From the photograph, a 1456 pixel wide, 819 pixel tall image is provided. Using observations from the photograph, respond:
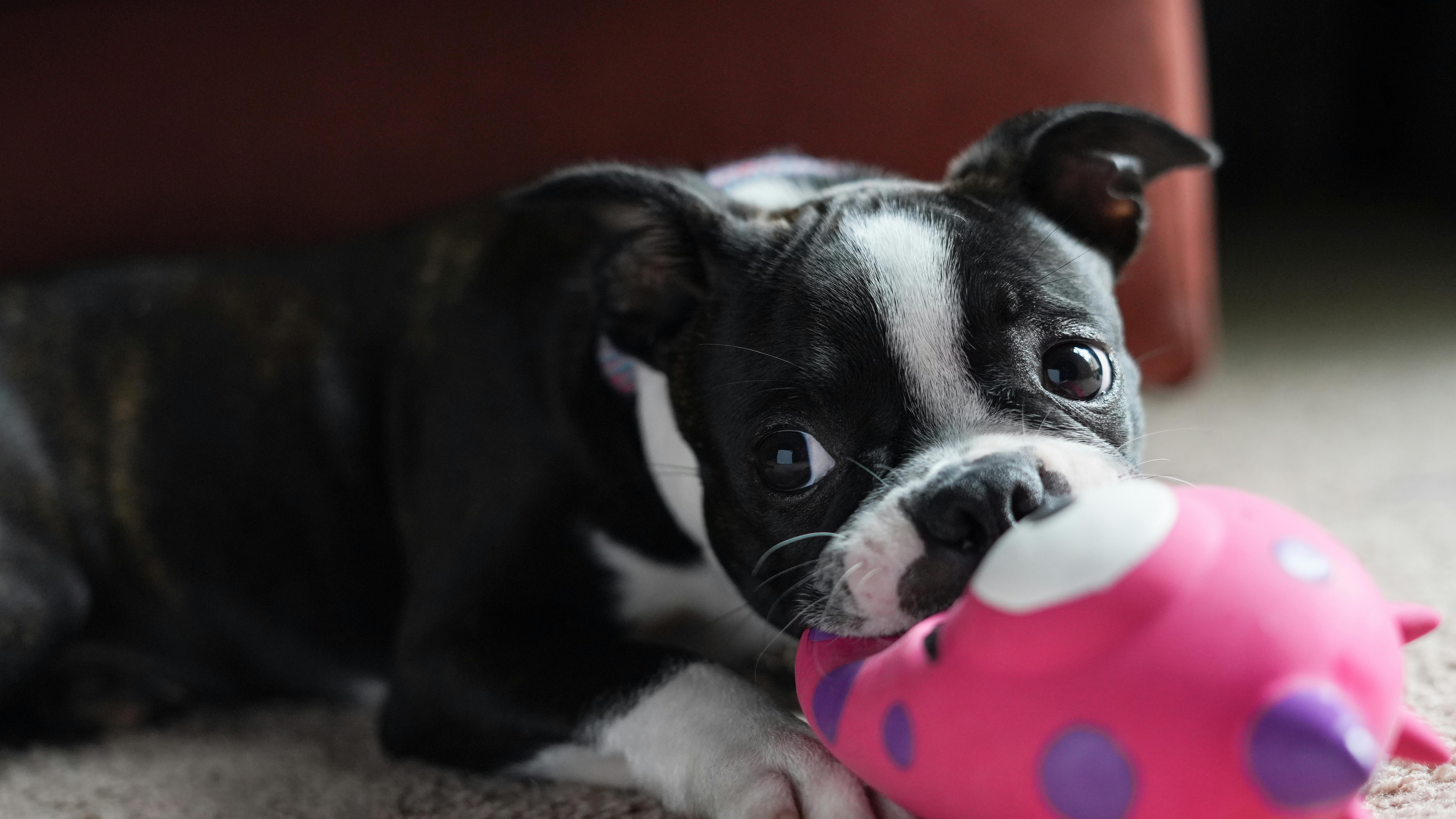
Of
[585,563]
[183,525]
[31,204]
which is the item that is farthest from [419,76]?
[585,563]

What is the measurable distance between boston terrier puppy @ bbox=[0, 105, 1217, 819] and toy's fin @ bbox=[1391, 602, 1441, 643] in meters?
0.34

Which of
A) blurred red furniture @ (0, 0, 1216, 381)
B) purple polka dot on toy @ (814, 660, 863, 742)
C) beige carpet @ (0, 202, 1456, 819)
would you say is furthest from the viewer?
blurred red furniture @ (0, 0, 1216, 381)

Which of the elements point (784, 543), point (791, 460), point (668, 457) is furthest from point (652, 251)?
point (784, 543)

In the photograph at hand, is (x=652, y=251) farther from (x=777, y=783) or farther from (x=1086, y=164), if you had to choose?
(x=777, y=783)

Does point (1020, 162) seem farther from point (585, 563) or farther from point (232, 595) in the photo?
point (232, 595)

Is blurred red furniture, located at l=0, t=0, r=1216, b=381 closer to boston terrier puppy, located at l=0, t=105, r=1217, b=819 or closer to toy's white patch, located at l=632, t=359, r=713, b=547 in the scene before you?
boston terrier puppy, located at l=0, t=105, r=1217, b=819

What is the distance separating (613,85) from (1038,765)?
2119 millimetres

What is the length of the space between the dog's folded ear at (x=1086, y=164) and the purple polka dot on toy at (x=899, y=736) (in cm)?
91

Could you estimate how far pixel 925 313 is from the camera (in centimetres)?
164

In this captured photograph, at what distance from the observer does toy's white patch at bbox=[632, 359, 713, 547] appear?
6.33 feet

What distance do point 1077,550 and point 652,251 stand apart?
101 cm

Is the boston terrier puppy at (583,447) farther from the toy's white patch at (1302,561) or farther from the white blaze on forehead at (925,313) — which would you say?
the toy's white patch at (1302,561)

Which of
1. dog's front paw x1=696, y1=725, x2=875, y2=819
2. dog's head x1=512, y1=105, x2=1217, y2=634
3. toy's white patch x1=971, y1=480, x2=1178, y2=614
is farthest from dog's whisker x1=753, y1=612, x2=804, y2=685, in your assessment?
toy's white patch x1=971, y1=480, x2=1178, y2=614

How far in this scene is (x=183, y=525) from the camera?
2.47 meters
